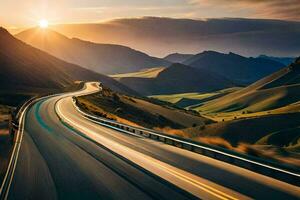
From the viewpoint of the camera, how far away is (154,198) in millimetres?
13336

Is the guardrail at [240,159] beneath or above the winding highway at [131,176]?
above

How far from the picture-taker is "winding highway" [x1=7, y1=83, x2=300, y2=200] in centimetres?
1380

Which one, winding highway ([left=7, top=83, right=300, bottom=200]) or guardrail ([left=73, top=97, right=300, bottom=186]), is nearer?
winding highway ([left=7, top=83, right=300, bottom=200])

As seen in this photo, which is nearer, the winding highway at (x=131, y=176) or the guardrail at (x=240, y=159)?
the winding highway at (x=131, y=176)

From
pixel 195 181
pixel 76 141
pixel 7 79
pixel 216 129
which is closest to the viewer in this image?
pixel 195 181

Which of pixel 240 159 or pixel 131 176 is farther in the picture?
pixel 240 159

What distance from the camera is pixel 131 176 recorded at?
16844 millimetres

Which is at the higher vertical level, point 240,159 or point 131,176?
point 240,159

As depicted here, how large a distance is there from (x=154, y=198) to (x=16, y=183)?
5.88 metres

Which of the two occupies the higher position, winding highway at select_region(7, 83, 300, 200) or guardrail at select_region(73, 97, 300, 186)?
guardrail at select_region(73, 97, 300, 186)

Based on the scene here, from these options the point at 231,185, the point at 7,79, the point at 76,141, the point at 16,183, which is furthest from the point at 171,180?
the point at 7,79

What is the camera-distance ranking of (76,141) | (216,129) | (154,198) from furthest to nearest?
(216,129) → (76,141) → (154,198)

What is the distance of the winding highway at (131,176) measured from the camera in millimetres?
13797

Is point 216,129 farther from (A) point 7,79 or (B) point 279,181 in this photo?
(A) point 7,79
